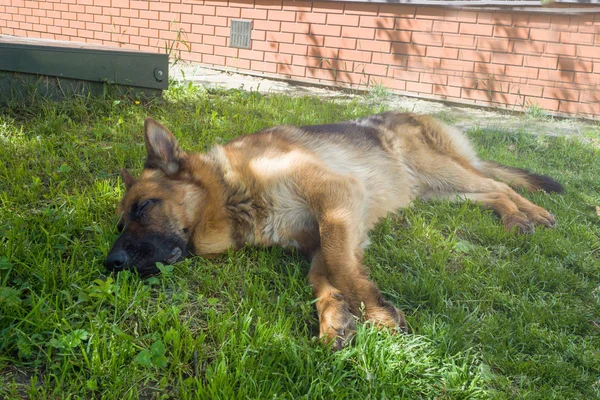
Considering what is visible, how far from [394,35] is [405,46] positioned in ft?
0.97

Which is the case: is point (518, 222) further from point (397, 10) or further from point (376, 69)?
point (397, 10)

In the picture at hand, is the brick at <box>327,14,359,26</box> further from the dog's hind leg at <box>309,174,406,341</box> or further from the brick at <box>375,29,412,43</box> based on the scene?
the dog's hind leg at <box>309,174,406,341</box>

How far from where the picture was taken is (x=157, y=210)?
10.4 feet

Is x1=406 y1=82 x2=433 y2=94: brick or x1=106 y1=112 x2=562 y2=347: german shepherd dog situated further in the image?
x1=406 y1=82 x2=433 y2=94: brick

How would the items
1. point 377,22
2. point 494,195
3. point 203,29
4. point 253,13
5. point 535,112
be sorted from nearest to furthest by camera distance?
point 494,195, point 535,112, point 377,22, point 253,13, point 203,29

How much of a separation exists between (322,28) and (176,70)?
9.49ft

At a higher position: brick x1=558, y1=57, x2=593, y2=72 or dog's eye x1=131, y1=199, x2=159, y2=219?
brick x1=558, y1=57, x2=593, y2=72

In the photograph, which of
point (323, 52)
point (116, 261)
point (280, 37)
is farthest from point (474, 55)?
point (116, 261)

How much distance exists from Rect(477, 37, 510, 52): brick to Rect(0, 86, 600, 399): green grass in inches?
187

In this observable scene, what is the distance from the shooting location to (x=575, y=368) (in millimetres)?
2408

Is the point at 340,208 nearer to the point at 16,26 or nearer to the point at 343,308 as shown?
the point at 343,308

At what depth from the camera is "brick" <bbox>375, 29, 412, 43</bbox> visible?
8914 mm

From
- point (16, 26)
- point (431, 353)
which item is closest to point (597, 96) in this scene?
point (431, 353)

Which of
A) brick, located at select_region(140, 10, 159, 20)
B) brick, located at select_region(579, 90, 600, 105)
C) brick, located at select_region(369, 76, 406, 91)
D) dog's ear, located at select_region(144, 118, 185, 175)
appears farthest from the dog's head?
brick, located at select_region(140, 10, 159, 20)
